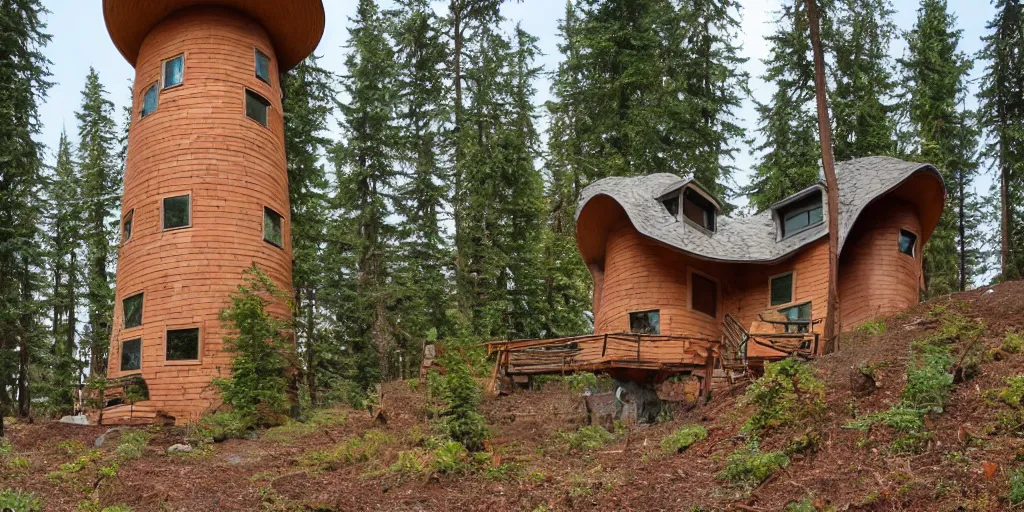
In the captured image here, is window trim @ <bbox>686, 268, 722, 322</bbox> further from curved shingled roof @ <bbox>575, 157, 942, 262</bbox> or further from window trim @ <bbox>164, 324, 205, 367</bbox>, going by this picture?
window trim @ <bbox>164, 324, 205, 367</bbox>

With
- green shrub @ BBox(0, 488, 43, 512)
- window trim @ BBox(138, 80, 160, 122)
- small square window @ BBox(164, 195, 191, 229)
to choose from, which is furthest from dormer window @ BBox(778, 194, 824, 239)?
green shrub @ BBox(0, 488, 43, 512)

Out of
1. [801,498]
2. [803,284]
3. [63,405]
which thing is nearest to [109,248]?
[63,405]

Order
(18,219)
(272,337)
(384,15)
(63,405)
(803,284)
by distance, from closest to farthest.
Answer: (272,337), (803,284), (18,219), (63,405), (384,15)

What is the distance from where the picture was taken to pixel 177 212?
21.0 metres

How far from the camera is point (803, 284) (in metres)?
22.5

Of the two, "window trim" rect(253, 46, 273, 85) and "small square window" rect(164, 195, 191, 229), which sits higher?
"window trim" rect(253, 46, 273, 85)

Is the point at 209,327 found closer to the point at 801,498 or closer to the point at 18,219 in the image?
the point at 18,219

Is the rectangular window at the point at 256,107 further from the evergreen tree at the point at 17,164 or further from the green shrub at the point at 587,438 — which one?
the green shrub at the point at 587,438

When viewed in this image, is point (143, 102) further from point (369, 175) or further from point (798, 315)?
point (798, 315)

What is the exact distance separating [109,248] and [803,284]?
24359 mm

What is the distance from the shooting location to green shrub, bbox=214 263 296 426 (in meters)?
18.8

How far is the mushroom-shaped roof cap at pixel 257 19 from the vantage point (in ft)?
73.7

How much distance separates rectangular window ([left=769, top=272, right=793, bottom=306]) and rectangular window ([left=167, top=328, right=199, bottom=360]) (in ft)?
49.0

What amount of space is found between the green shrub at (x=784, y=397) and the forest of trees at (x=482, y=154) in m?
Answer: 13.0
